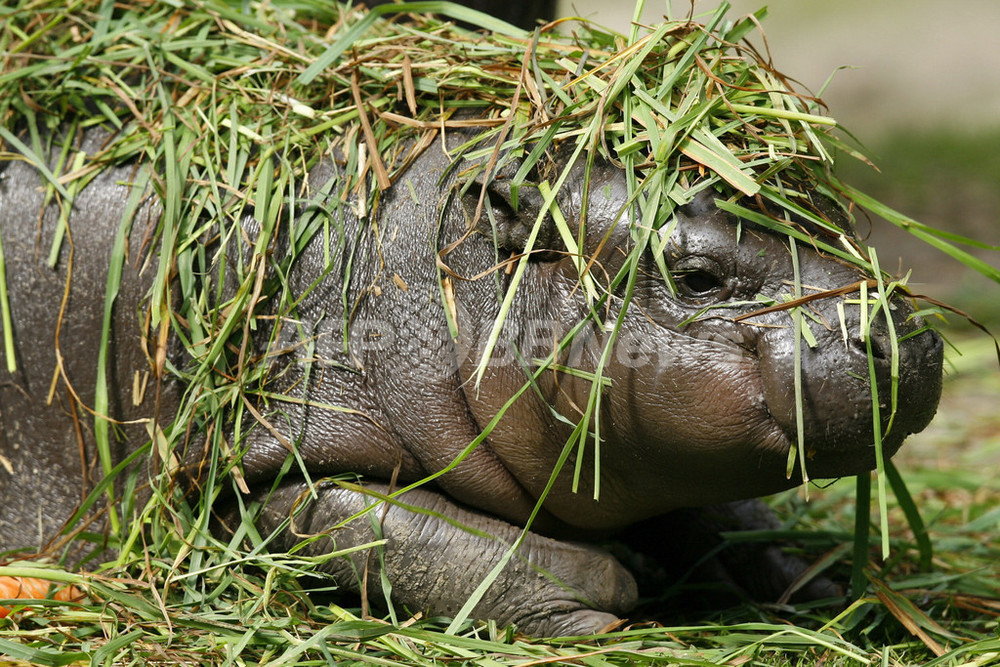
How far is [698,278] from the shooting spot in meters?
2.37

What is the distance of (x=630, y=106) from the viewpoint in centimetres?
241

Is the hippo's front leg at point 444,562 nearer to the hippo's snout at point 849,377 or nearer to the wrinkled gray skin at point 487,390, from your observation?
the wrinkled gray skin at point 487,390

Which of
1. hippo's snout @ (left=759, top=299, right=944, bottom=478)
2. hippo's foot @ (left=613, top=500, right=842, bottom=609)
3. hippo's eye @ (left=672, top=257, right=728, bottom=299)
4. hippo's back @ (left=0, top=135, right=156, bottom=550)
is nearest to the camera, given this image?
hippo's snout @ (left=759, top=299, right=944, bottom=478)

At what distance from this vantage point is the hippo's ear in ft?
8.04

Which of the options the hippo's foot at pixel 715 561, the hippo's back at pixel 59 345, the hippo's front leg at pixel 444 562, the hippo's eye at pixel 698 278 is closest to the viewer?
the hippo's eye at pixel 698 278

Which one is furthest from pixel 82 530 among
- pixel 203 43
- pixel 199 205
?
pixel 203 43

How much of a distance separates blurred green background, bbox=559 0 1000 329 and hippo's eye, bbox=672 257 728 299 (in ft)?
13.2

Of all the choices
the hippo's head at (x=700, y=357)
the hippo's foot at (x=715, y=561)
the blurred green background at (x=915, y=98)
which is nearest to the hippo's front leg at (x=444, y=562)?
the hippo's head at (x=700, y=357)

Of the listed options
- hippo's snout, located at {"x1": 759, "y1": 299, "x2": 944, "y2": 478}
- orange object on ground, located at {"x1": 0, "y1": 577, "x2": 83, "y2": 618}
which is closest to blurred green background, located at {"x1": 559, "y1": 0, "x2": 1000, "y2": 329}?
hippo's snout, located at {"x1": 759, "y1": 299, "x2": 944, "y2": 478}

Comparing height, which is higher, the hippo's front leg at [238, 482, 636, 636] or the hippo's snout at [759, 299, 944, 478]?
the hippo's snout at [759, 299, 944, 478]

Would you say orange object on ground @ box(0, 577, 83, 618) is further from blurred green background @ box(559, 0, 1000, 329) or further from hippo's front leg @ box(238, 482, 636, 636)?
blurred green background @ box(559, 0, 1000, 329)

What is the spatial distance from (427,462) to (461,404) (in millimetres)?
162

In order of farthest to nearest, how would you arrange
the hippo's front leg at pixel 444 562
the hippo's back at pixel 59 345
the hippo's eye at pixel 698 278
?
the hippo's back at pixel 59 345 < the hippo's front leg at pixel 444 562 < the hippo's eye at pixel 698 278

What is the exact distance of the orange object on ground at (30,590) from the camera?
2.61m
